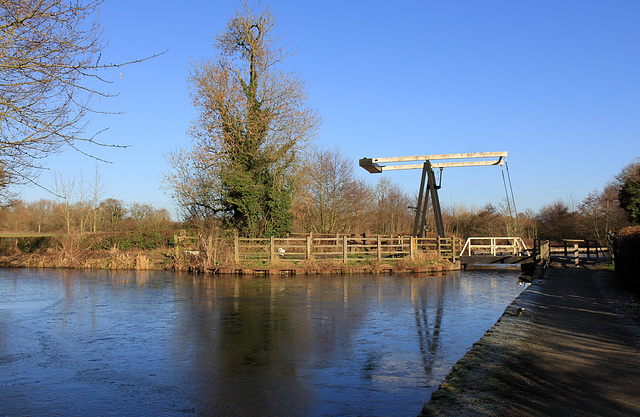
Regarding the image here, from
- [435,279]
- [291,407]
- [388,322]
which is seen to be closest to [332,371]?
[291,407]

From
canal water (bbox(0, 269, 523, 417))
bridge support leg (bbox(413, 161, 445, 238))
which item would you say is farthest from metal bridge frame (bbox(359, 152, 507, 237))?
canal water (bbox(0, 269, 523, 417))

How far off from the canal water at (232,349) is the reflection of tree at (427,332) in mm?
28

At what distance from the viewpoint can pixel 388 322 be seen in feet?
35.4

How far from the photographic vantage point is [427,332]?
967cm

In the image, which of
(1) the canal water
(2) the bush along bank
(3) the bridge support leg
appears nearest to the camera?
(1) the canal water

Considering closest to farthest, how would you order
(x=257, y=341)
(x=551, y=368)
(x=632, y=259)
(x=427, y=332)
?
1. (x=551, y=368)
2. (x=257, y=341)
3. (x=427, y=332)
4. (x=632, y=259)

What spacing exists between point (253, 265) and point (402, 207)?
1290 inches

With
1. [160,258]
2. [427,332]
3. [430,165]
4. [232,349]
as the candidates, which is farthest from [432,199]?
[232,349]

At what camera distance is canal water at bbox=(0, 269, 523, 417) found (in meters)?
5.70

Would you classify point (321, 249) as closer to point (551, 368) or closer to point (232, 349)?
point (232, 349)

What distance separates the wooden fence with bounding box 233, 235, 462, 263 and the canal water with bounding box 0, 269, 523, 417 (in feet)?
27.6

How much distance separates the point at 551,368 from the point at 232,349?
4851 millimetres

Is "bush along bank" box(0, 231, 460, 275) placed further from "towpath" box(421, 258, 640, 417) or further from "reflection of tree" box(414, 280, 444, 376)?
"towpath" box(421, 258, 640, 417)

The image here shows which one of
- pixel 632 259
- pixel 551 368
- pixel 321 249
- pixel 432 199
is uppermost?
pixel 432 199
